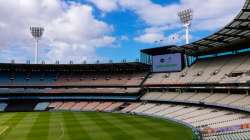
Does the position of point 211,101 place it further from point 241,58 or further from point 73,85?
point 73,85

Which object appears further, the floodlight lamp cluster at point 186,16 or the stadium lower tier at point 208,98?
the floodlight lamp cluster at point 186,16

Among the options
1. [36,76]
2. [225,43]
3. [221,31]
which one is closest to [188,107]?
[225,43]

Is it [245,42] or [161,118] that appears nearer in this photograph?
[245,42]

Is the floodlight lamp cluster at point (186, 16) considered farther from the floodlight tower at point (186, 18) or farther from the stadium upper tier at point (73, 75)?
the stadium upper tier at point (73, 75)

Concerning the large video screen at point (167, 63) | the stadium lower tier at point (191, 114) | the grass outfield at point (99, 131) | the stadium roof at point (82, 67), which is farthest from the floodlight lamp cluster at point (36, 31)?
the grass outfield at point (99, 131)

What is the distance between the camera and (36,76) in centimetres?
8738

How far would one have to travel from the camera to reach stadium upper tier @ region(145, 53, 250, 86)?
50.7 meters

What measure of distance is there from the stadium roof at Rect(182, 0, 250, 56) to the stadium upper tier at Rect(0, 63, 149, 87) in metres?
19.9

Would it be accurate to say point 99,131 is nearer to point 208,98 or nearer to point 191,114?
point 191,114

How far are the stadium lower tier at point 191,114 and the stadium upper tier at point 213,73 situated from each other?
213 inches

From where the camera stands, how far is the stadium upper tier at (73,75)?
269 ft

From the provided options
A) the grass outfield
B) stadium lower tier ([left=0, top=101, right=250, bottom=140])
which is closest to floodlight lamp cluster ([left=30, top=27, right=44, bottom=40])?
stadium lower tier ([left=0, top=101, right=250, bottom=140])

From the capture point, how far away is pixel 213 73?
5828 centimetres

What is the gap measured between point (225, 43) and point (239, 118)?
54.3 ft
